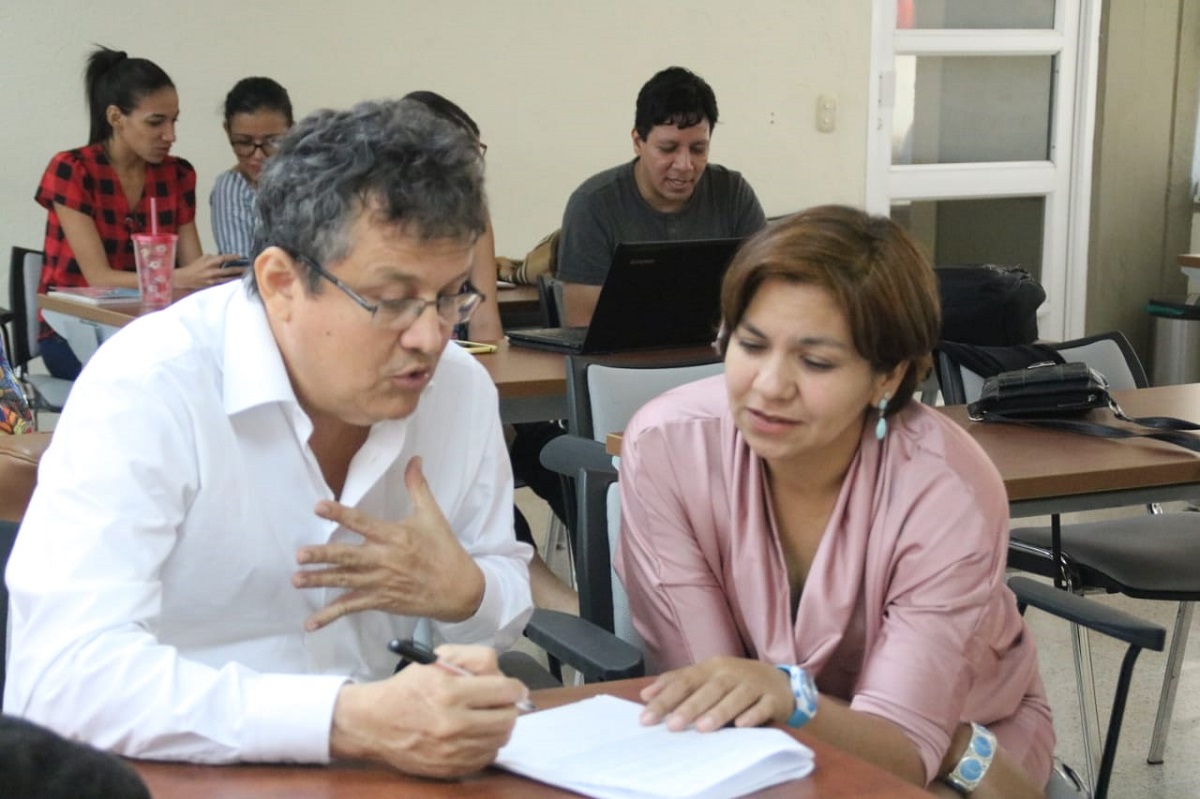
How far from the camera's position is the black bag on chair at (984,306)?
3779 millimetres

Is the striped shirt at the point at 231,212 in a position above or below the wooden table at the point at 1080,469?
above

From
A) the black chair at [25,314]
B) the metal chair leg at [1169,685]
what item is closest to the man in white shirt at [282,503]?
the metal chair leg at [1169,685]

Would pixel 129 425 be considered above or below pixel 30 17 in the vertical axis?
below

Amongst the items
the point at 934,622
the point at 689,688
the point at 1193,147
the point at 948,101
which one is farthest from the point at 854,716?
the point at 1193,147

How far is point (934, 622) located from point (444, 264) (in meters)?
0.68

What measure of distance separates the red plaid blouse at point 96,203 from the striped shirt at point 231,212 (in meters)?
0.17

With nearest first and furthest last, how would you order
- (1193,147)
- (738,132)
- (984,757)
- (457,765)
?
(457,765) → (984,757) → (738,132) → (1193,147)

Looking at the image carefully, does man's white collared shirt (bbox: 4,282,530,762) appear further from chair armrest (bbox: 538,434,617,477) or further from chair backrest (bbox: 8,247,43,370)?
chair backrest (bbox: 8,247,43,370)

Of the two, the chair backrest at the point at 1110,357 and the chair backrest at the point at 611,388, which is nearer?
the chair backrest at the point at 611,388

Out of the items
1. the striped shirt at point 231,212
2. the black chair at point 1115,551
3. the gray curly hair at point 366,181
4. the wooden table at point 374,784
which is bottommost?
the black chair at point 1115,551

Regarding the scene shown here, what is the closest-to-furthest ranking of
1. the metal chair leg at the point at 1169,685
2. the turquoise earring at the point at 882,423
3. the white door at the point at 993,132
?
the turquoise earring at the point at 882,423 < the metal chair leg at the point at 1169,685 < the white door at the point at 993,132

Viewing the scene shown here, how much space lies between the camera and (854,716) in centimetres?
153

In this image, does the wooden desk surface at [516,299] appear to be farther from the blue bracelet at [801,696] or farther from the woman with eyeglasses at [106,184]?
the blue bracelet at [801,696]

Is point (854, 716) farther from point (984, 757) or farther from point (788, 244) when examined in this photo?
point (788, 244)
